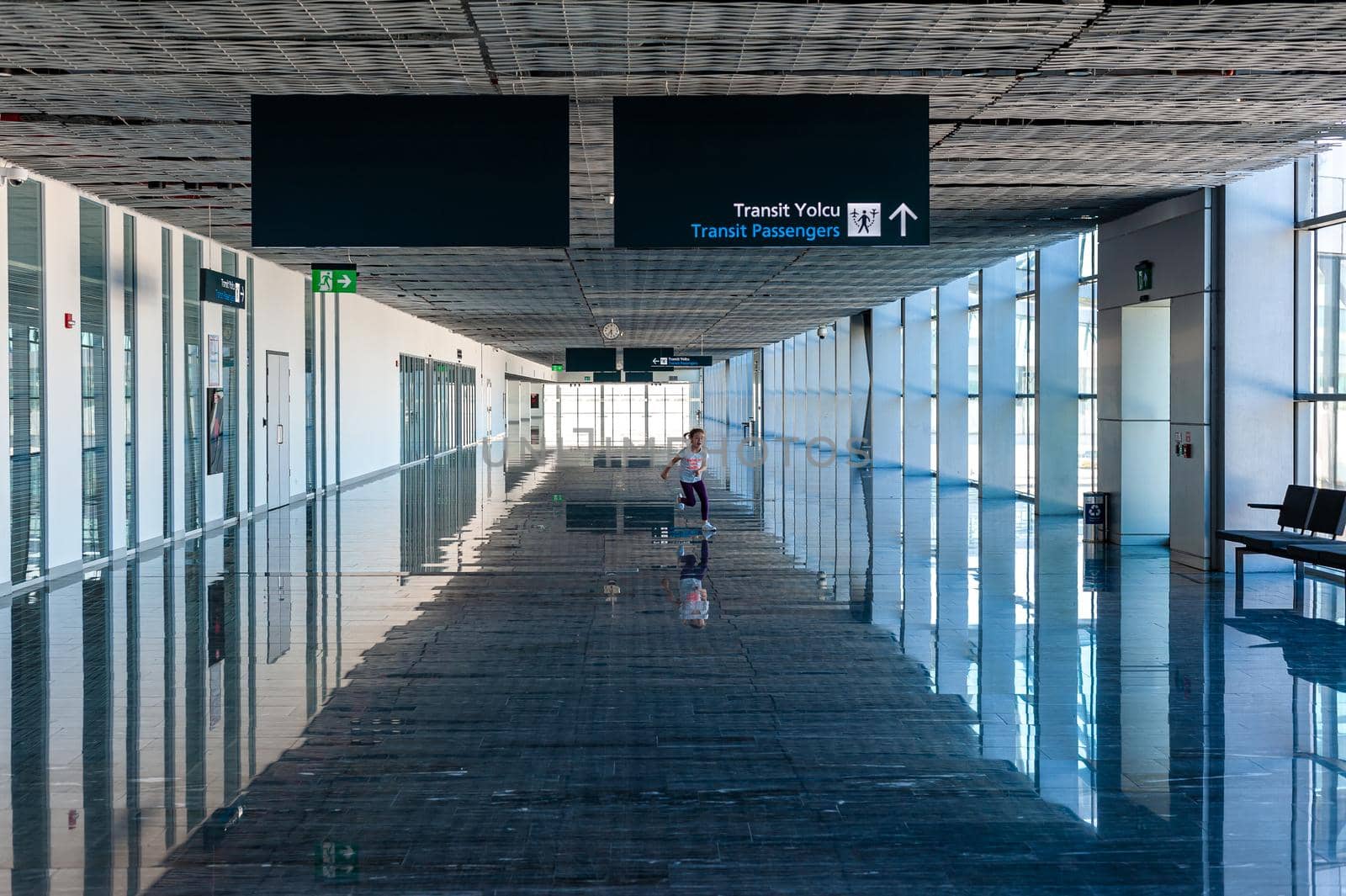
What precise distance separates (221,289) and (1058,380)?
11.7 m

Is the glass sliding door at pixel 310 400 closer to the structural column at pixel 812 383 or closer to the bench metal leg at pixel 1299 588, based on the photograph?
the bench metal leg at pixel 1299 588

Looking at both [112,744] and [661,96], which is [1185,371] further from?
[112,744]

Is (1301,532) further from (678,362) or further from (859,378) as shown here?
(678,362)

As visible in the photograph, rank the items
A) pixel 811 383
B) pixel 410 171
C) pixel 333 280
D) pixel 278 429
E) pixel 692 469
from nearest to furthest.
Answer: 1. pixel 410 171
2. pixel 692 469
3. pixel 333 280
4. pixel 278 429
5. pixel 811 383

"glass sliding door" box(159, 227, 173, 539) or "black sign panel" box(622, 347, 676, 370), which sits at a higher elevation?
"black sign panel" box(622, 347, 676, 370)

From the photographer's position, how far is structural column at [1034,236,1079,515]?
18062 millimetres

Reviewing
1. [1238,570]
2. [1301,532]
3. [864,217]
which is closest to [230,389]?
[864,217]

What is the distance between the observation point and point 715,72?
7.28 m

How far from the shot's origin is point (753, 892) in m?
4.22

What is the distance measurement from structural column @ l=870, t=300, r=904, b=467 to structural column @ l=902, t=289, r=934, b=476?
2214 mm

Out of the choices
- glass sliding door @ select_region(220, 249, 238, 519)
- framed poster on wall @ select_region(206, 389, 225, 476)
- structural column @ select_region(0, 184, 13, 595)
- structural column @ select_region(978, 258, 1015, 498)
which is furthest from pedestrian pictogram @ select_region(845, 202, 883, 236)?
structural column @ select_region(978, 258, 1015, 498)

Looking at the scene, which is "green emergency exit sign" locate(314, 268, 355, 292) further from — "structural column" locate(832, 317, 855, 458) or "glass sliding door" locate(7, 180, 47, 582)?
"structural column" locate(832, 317, 855, 458)

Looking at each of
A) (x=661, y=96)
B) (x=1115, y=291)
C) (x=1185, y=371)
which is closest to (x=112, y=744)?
(x=661, y=96)

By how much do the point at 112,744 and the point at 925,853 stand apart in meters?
3.92
